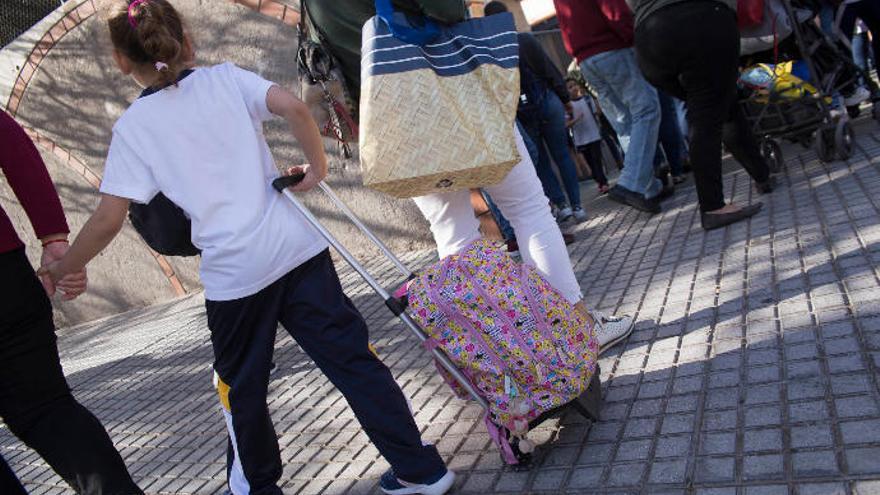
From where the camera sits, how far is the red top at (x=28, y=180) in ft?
8.80

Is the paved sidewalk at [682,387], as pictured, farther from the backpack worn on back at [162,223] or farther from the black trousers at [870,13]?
the backpack worn on back at [162,223]

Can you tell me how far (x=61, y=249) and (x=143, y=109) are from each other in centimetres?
67

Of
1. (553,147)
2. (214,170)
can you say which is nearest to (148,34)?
(214,170)

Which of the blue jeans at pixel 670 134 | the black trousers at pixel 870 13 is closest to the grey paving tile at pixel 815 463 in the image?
the black trousers at pixel 870 13

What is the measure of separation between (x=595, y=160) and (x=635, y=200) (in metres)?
2.63

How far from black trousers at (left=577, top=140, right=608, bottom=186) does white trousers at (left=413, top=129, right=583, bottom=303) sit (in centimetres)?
503

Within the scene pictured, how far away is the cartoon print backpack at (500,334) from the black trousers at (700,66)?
2296 mm

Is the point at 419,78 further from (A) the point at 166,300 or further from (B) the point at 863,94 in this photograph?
(A) the point at 166,300

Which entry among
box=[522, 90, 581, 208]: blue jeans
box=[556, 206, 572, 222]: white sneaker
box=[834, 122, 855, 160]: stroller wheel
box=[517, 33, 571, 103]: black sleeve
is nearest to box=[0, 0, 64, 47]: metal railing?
box=[517, 33, 571, 103]: black sleeve

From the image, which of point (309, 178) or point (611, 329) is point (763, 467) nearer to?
point (611, 329)

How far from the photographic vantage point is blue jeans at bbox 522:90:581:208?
6.34 m

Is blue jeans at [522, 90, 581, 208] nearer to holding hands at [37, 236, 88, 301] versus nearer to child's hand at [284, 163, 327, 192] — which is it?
child's hand at [284, 163, 327, 192]

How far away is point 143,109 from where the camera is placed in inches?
97.6

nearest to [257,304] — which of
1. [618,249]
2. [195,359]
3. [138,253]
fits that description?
[618,249]
